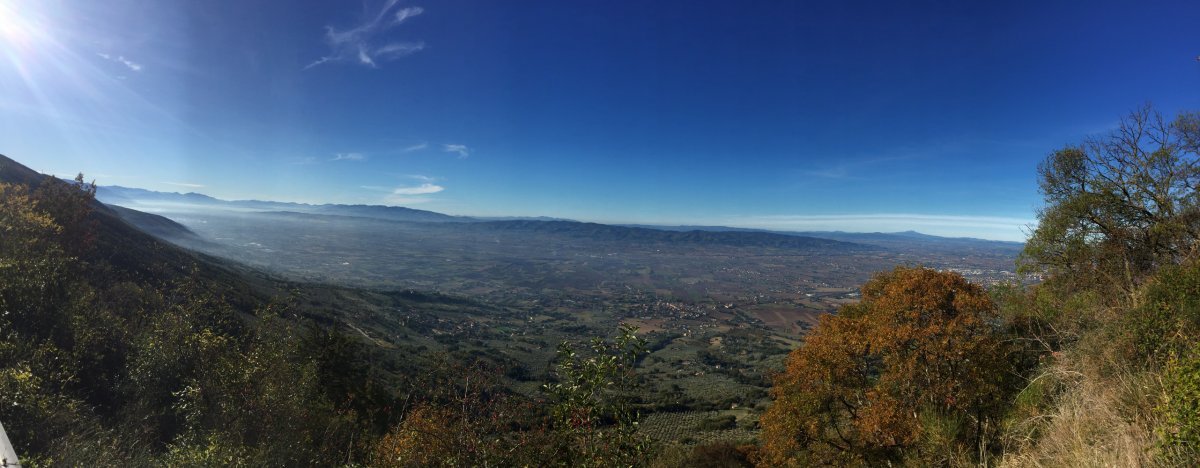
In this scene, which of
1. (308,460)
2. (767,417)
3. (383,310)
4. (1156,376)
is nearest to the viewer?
(1156,376)

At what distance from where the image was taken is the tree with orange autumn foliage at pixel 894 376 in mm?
10977

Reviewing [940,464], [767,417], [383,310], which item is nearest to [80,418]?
[940,464]

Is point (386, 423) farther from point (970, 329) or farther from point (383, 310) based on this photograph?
point (383, 310)

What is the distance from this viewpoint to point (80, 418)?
30.5 feet

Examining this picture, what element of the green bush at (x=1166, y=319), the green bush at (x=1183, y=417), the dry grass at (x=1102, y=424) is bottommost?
the dry grass at (x=1102, y=424)

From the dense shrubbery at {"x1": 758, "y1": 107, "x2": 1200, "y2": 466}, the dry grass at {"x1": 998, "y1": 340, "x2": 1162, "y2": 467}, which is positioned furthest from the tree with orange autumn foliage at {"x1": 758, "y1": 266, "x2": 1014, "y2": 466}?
the dry grass at {"x1": 998, "y1": 340, "x2": 1162, "y2": 467}

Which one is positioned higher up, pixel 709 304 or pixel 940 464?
pixel 940 464

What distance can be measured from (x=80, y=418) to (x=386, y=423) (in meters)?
19.0

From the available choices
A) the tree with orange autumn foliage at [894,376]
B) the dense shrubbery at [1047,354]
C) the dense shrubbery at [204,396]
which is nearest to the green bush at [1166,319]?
the dense shrubbery at [1047,354]

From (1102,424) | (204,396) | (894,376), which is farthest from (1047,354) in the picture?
(204,396)

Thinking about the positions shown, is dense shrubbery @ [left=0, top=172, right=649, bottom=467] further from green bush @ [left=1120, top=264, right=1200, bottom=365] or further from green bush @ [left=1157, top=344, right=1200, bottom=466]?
green bush @ [left=1120, top=264, right=1200, bottom=365]

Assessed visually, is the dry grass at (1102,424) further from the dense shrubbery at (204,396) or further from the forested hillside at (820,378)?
the dense shrubbery at (204,396)

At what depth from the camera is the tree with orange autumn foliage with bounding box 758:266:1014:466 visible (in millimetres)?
10977

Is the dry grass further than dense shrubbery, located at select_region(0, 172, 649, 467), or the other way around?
dense shrubbery, located at select_region(0, 172, 649, 467)
